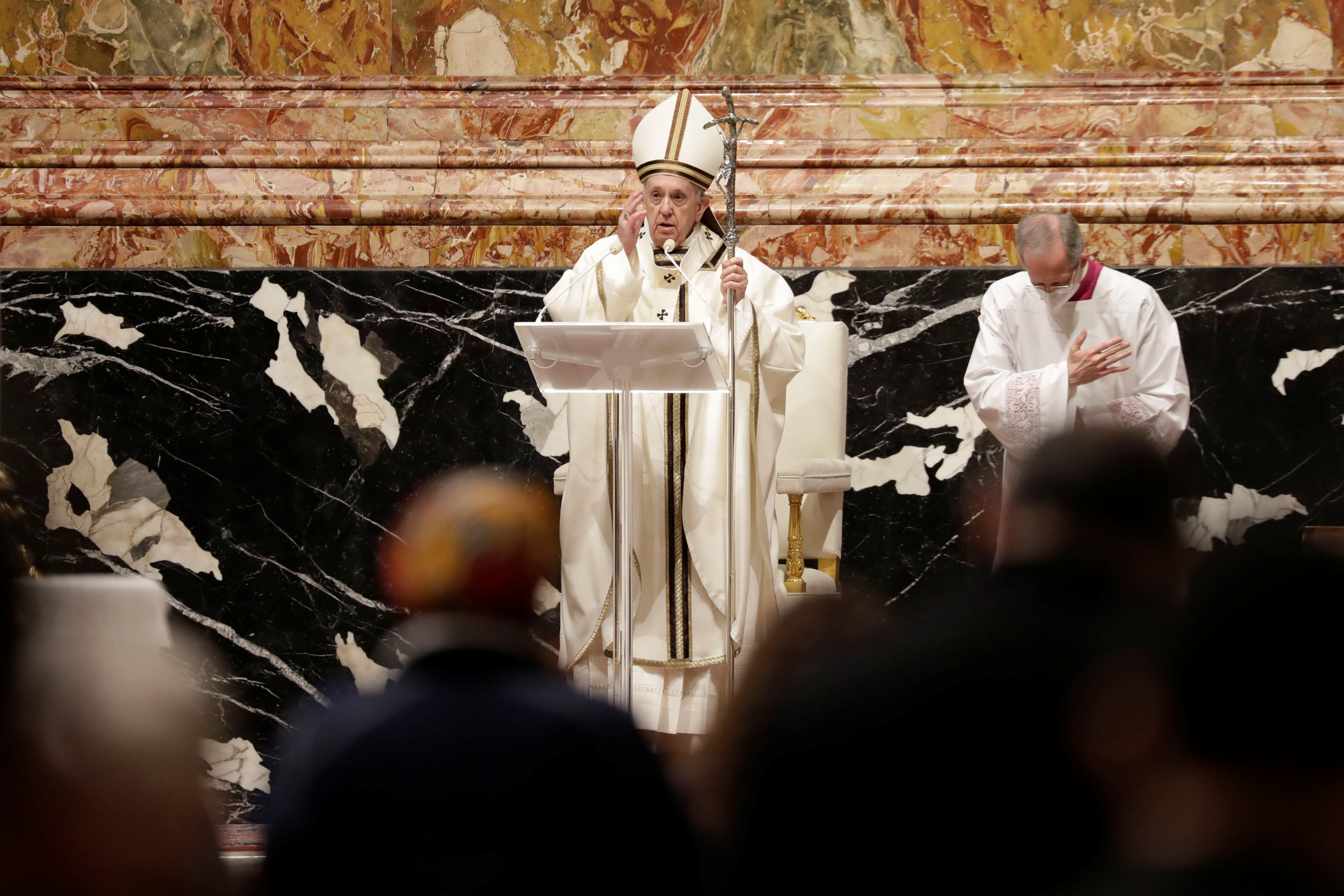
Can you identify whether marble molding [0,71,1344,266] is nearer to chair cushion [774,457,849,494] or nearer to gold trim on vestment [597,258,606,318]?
gold trim on vestment [597,258,606,318]

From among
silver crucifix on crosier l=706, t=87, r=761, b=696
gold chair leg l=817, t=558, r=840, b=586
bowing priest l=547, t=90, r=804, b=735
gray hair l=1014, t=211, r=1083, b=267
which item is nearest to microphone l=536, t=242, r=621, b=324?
bowing priest l=547, t=90, r=804, b=735

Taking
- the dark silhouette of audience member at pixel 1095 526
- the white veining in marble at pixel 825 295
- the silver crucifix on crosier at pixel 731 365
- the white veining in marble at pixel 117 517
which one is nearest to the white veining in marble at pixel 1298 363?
the white veining in marble at pixel 825 295

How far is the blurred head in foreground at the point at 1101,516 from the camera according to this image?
1.29 m

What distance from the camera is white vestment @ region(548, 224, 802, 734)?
13.6ft

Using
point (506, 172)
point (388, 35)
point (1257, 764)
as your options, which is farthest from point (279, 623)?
point (1257, 764)

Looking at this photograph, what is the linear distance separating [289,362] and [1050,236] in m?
3.02

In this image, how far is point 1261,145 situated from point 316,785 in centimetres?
512

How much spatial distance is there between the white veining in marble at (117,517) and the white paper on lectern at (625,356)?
8.03 ft

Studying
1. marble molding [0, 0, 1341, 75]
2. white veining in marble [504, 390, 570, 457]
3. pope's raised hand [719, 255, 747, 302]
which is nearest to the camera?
pope's raised hand [719, 255, 747, 302]

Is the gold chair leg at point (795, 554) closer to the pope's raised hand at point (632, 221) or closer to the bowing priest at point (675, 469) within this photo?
the bowing priest at point (675, 469)

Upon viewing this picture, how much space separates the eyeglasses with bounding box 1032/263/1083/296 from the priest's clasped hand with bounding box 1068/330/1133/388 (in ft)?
0.97

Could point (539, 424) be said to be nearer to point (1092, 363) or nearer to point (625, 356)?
point (625, 356)

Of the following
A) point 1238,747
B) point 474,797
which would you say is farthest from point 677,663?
point 474,797

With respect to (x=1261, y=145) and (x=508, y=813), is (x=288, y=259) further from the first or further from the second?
(x=508, y=813)
